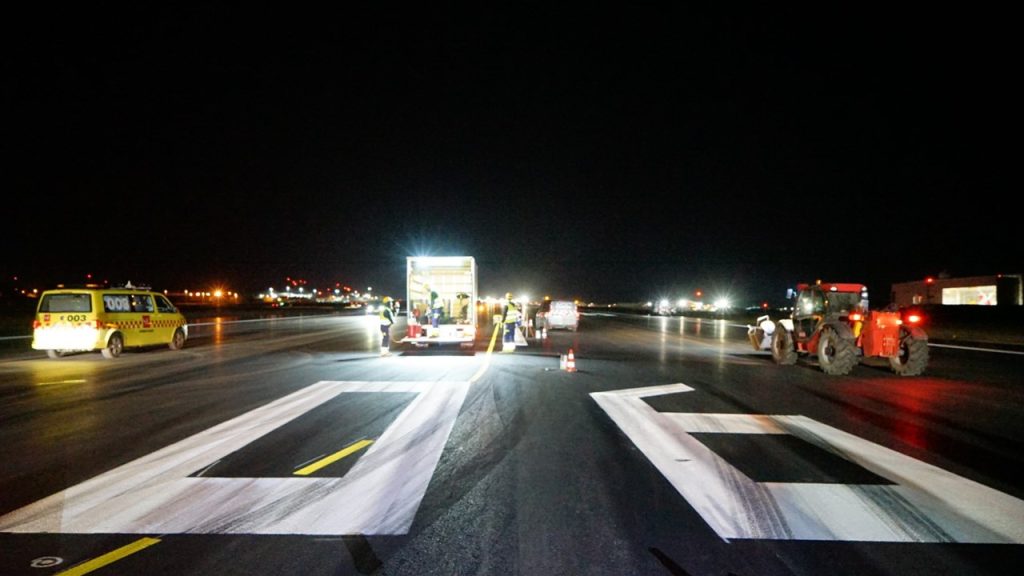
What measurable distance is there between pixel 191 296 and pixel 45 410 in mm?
169016

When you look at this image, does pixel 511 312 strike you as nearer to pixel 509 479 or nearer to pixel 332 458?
pixel 332 458

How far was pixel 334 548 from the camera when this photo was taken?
440 centimetres

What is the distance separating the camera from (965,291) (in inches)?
1569

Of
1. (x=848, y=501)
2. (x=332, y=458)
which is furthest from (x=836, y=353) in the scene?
(x=332, y=458)

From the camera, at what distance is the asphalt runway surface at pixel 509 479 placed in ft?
14.2

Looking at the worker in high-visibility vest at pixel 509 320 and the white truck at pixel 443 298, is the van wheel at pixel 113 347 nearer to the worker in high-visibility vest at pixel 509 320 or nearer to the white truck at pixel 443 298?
the white truck at pixel 443 298

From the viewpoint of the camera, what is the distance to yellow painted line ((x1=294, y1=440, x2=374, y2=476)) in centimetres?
628

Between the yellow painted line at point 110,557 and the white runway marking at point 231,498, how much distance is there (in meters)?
0.21

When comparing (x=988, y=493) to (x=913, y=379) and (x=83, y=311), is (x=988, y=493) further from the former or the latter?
(x=83, y=311)

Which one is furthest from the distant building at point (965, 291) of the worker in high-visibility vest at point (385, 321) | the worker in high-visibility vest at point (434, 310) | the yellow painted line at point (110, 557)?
the yellow painted line at point (110, 557)

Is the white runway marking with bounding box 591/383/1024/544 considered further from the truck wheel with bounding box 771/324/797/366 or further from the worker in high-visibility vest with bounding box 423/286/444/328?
the worker in high-visibility vest with bounding box 423/286/444/328

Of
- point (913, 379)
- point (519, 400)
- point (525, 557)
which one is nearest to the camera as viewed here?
point (525, 557)

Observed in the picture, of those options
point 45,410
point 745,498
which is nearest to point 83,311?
point 45,410

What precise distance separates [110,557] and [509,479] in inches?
128
